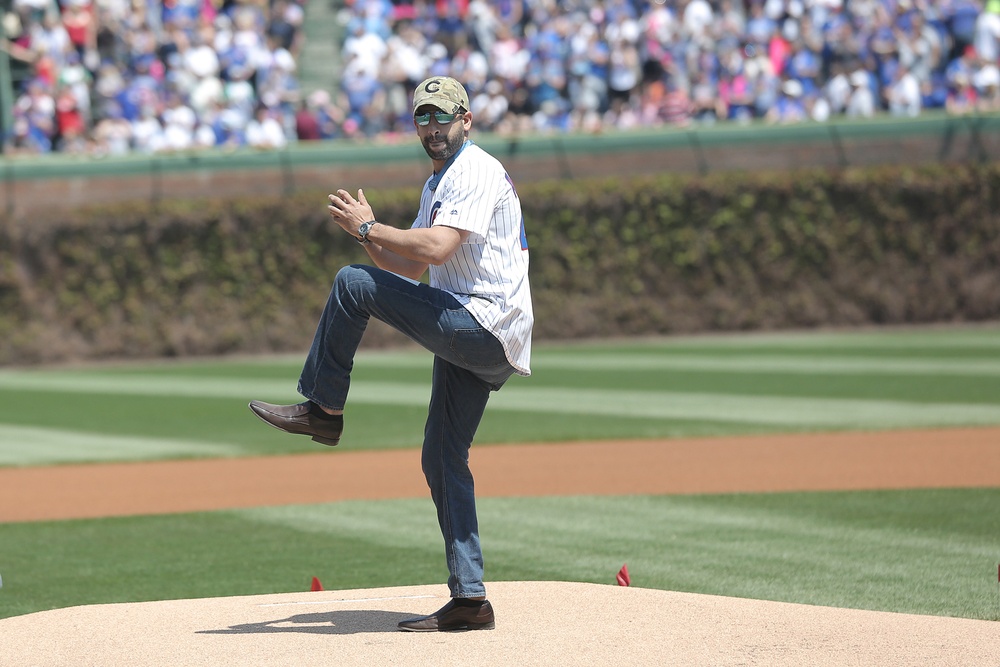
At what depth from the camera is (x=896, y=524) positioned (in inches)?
305

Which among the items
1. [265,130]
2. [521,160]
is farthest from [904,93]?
[265,130]

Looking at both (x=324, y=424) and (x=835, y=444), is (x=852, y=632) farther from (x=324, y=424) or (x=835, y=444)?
(x=835, y=444)

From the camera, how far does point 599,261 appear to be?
19484 millimetres

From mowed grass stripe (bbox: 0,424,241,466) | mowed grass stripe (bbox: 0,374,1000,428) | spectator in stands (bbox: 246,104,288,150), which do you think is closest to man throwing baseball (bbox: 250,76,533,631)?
mowed grass stripe (bbox: 0,424,241,466)

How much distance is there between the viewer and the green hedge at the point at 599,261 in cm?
1873

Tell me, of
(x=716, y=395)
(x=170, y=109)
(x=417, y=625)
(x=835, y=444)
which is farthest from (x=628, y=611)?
(x=170, y=109)

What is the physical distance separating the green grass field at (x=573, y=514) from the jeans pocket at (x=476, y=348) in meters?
1.89

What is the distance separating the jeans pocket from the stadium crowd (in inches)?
584

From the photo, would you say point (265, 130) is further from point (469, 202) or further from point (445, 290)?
point (469, 202)

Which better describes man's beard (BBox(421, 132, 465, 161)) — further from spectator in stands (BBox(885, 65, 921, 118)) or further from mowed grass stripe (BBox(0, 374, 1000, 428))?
spectator in stands (BBox(885, 65, 921, 118))

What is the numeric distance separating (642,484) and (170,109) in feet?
44.3

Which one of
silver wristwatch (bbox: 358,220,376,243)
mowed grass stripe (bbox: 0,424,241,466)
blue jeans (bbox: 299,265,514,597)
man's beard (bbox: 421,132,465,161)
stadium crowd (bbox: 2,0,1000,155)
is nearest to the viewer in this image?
silver wristwatch (bbox: 358,220,376,243)

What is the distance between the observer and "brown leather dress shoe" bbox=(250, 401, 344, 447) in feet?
16.1

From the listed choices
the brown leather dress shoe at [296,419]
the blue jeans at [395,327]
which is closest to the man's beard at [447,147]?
the blue jeans at [395,327]
